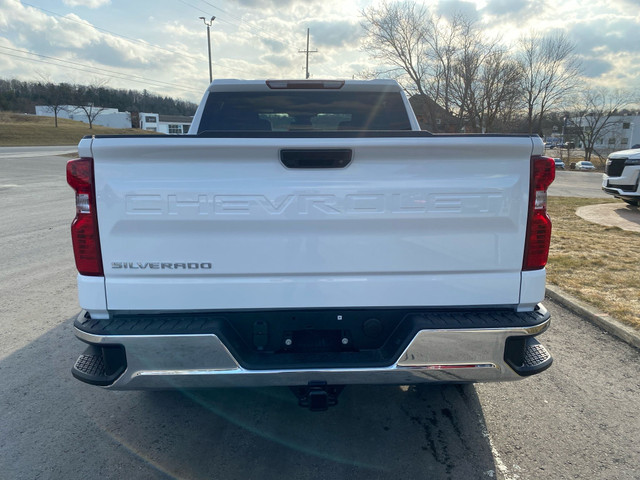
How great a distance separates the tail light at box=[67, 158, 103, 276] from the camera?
7.11 feet

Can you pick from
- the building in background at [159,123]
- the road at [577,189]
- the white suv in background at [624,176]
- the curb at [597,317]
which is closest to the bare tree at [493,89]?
the road at [577,189]

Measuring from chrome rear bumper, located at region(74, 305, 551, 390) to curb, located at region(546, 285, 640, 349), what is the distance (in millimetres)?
2462

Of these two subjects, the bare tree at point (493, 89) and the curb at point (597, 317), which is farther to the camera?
the bare tree at point (493, 89)

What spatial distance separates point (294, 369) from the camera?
2287 millimetres

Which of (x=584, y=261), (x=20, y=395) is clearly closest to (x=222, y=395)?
(x=20, y=395)

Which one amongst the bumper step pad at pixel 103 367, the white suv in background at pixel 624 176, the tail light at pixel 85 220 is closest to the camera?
the tail light at pixel 85 220

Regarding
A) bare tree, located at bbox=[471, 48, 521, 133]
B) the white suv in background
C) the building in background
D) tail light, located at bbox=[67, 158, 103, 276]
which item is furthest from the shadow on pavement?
the building in background

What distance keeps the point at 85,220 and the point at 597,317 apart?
462cm

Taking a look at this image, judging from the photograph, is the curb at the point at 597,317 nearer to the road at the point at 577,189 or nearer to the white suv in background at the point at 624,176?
the white suv in background at the point at 624,176

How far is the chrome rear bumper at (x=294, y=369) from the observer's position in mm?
2205

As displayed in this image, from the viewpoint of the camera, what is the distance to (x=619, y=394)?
331 cm

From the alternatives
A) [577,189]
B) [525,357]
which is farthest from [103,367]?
[577,189]

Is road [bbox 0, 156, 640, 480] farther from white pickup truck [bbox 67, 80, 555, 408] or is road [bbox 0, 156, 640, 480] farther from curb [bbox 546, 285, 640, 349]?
white pickup truck [bbox 67, 80, 555, 408]

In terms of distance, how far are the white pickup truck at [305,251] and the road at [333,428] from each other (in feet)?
1.90
